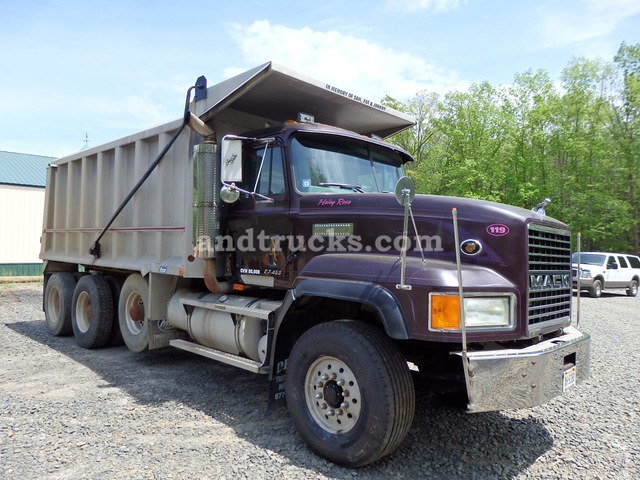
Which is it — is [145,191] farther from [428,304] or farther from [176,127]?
[428,304]

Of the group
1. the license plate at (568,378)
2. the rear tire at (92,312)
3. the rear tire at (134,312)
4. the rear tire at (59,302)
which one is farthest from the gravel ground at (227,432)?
the rear tire at (59,302)

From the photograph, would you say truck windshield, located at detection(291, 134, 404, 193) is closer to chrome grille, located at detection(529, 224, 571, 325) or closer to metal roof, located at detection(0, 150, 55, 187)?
chrome grille, located at detection(529, 224, 571, 325)

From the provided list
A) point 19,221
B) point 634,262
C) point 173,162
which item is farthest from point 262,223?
point 19,221

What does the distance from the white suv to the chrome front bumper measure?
14866 mm

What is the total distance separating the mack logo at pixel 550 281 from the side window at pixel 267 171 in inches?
92.9

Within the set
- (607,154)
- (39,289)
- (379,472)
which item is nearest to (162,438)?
(379,472)

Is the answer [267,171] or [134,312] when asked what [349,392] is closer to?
[267,171]

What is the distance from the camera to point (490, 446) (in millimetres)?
3959

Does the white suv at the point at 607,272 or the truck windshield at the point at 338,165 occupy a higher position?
the truck windshield at the point at 338,165

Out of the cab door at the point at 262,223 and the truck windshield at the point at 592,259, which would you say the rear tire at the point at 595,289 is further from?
the cab door at the point at 262,223

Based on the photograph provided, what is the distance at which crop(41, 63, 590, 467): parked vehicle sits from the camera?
10.7 feet

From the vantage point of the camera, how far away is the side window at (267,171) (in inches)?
183

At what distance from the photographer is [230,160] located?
14.6 feet

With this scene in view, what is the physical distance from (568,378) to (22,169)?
25.7 meters
